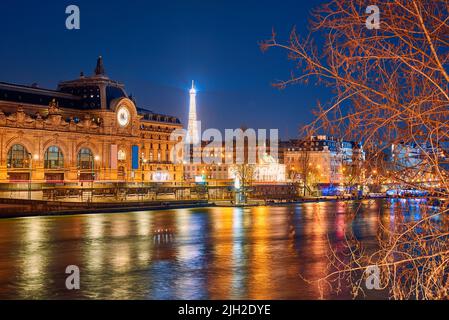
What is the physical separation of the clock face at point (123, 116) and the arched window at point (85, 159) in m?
9.84

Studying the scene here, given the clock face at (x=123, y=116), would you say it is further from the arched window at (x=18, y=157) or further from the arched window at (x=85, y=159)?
the arched window at (x=18, y=157)

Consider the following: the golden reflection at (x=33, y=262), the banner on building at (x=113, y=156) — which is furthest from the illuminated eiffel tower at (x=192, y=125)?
the golden reflection at (x=33, y=262)

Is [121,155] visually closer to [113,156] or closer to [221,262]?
[113,156]

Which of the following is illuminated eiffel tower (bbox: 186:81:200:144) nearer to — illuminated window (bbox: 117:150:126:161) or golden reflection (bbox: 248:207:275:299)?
illuminated window (bbox: 117:150:126:161)

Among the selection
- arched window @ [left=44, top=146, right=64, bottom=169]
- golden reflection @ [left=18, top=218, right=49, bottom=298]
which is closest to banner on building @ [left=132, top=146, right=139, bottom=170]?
arched window @ [left=44, top=146, right=64, bottom=169]

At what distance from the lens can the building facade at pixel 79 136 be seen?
8450 centimetres

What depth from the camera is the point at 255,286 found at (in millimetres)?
15859

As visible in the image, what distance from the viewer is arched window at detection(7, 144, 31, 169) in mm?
82875

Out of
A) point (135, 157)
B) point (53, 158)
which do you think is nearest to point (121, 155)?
point (135, 157)

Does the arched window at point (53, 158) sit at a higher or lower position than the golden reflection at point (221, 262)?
higher

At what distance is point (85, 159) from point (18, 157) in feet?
48.9

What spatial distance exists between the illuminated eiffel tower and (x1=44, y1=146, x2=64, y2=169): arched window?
78799 mm
